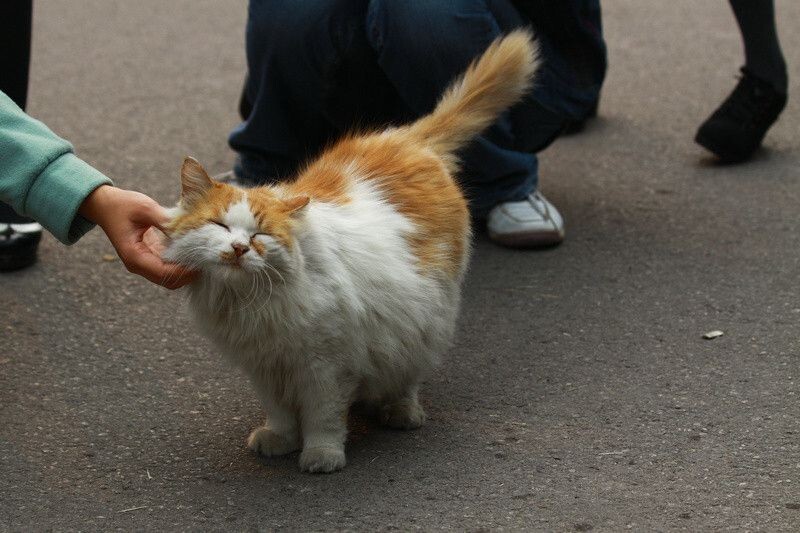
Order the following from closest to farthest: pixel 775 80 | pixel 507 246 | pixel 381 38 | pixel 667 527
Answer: pixel 667 527 < pixel 381 38 < pixel 507 246 < pixel 775 80

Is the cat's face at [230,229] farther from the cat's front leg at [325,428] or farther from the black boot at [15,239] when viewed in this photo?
the black boot at [15,239]

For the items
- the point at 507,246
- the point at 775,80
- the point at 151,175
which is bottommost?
the point at 151,175

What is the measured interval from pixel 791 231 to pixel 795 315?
60 centimetres

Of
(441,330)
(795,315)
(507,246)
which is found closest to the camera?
(441,330)

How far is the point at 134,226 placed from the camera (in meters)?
Answer: 2.01

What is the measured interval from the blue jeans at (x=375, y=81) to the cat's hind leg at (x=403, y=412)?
104 cm

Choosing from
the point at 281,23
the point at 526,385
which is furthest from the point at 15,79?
the point at 526,385

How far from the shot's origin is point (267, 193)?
6.67ft

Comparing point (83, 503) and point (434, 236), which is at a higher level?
point (434, 236)

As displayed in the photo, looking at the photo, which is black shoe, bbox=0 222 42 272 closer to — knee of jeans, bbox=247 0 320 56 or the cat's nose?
knee of jeans, bbox=247 0 320 56

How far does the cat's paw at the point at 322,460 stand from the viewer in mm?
2121

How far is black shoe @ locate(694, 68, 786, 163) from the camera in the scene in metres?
3.77

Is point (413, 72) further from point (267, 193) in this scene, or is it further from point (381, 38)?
point (267, 193)

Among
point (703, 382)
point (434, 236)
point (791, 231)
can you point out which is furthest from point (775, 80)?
point (434, 236)
